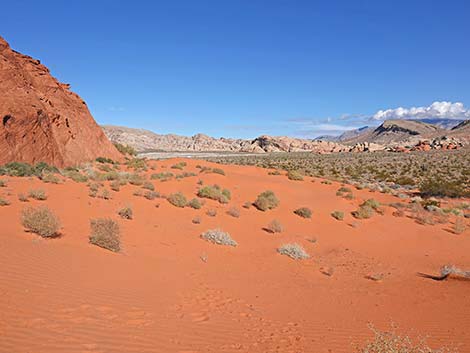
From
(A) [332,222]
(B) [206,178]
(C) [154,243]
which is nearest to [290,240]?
(A) [332,222]

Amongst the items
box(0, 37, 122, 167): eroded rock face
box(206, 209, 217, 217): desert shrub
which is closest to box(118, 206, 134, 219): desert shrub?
box(206, 209, 217, 217): desert shrub

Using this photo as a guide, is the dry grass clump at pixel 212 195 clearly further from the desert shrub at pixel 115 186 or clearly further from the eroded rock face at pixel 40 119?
the eroded rock face at pixel 40 119

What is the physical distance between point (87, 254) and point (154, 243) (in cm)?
237

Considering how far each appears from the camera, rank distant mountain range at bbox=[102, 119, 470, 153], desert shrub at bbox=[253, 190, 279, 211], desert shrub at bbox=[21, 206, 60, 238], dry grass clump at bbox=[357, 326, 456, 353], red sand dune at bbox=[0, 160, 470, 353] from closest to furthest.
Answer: dry grass clump at bbox=[357, 326, 456, 353] → red sand dune at bbox=[0, 160, 470, 353] → desert shrub at bbox=[21, 206, 60, 238] → desert shrub at bbox=[253, 190, 279, 211] → distant mountain range at bbox=[102, 119, 470, 153]

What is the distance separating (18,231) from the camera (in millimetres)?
7473

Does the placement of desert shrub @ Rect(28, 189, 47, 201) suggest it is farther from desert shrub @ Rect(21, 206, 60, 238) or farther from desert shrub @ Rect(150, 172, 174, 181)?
desert shrub @ Rect(150, 172, 174, 181)

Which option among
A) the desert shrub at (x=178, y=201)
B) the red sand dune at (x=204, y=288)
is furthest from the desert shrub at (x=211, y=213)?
the desert shrub at (x=178, y=201)

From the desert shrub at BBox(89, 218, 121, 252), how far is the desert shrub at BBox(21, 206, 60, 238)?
905mm

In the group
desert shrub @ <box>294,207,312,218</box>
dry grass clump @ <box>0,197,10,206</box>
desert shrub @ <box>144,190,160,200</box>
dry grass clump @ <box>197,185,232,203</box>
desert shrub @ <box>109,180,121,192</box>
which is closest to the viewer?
dry grass clump @ <box>0,197,10,206</box>

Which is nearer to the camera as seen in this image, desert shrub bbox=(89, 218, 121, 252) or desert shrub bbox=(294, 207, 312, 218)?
desert shrub bbox=(89, 218, 121, 252)

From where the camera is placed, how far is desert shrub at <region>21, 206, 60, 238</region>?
7531 millimetres

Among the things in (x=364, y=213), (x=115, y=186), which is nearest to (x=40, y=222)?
(x=115, y=186)

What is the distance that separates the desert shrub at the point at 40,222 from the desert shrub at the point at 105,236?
2.97ft

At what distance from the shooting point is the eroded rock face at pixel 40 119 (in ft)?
55.5
